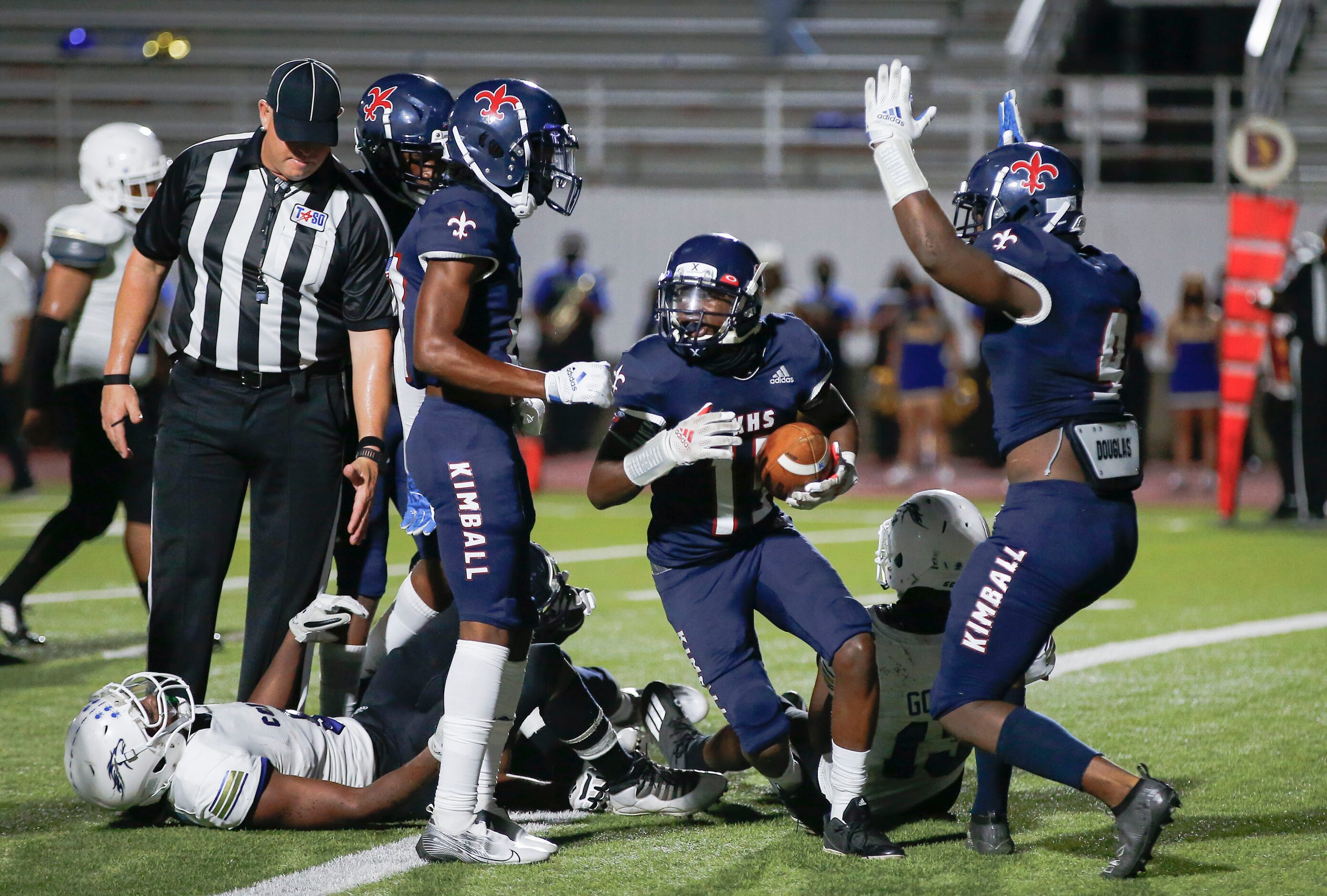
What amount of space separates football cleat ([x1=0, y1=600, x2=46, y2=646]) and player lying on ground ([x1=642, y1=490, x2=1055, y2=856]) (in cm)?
345

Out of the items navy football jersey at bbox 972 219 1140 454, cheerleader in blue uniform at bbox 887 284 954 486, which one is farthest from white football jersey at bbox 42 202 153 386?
cheerleader in blue uniform at bbox 887 284 954 486

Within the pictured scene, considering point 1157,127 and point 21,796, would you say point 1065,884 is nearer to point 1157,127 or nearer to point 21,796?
point 21,796

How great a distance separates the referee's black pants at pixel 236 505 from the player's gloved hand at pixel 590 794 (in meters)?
0.93

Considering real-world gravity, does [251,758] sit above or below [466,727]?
below

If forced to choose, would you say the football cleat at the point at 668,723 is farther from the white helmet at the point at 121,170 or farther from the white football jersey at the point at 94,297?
the white helmet at the point at 121,170

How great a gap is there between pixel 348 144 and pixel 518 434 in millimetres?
12106

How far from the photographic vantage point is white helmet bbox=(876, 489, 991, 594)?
384 centimetres

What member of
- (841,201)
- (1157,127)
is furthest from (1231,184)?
(841,201)

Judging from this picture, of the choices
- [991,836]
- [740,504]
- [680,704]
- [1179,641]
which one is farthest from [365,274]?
[1179,641]

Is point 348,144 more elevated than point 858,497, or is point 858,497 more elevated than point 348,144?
point 348,144

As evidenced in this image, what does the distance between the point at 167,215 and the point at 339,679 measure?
1.46m

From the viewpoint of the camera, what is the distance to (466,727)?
3.45 meters

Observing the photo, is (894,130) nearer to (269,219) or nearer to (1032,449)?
(1032,449)

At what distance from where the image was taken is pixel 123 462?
19.1 ft
